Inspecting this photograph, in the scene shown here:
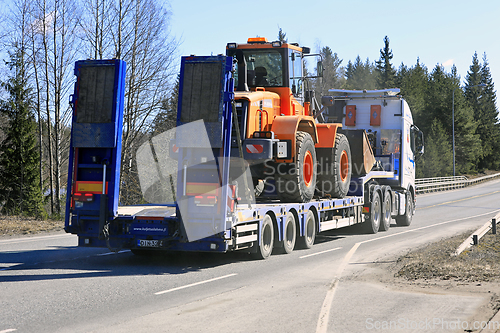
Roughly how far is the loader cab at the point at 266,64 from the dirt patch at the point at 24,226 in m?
8.18

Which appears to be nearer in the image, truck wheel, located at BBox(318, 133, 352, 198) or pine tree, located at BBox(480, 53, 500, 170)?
truck wheel, located at BBox(318, 133, 352, 198)

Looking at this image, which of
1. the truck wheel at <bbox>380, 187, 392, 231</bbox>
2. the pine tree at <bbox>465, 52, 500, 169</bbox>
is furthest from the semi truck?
the pine tree at <bbox>465, 52, 500, 169</bbox>

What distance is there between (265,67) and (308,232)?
4.07 metres

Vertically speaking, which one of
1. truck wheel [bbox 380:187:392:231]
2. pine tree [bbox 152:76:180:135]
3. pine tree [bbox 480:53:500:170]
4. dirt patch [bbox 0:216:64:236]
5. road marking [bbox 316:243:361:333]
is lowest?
road marking [bbox 316:243:361:333]

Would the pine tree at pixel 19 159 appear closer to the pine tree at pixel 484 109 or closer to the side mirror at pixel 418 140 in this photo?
the side mirror at pixel 418 140

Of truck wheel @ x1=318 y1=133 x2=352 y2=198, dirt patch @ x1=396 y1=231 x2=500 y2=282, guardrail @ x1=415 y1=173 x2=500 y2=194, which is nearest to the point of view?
dirt patch @ x1=396 y1=231 x2=500 y2=282

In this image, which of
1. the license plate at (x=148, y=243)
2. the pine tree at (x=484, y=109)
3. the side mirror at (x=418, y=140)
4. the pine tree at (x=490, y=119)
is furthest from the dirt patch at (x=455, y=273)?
the pine tree at (x=490, y=119)

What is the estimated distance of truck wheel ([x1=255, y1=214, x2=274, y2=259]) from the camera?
10811mm

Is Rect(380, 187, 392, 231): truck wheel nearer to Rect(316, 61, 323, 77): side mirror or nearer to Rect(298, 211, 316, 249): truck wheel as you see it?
Rect(298, 211, 316, 249): truck wheel

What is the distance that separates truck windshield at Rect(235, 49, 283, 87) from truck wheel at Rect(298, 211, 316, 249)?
3.21 meters

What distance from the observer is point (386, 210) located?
18.5 metres

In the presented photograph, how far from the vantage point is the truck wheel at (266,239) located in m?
10.8

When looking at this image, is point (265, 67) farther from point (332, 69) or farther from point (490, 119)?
point (490, 119)

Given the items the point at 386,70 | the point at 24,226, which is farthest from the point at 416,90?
the point at 24,226
